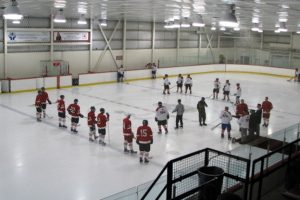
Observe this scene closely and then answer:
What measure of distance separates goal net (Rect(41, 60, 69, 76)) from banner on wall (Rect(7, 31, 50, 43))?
160 cm

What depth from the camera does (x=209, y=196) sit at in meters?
5.47

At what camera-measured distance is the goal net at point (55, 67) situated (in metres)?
26.8

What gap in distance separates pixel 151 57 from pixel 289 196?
2869 cm

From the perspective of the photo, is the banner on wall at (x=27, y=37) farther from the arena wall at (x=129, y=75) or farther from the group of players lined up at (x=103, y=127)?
the group of players lined up at (x=103, y=127)

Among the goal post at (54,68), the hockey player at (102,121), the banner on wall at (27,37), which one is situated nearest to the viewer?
the hockey player at (102,121)

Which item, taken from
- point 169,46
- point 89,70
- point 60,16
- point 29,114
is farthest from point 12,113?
point 169,46

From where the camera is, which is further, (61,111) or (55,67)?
(55,67)

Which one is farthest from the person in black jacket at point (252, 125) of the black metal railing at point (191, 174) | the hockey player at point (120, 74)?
the hockey player at point (120, 74)

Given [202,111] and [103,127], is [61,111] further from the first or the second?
[202,111]

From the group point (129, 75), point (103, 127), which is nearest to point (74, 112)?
point (103, 127)

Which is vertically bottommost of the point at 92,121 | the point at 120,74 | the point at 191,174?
the point at 92,121

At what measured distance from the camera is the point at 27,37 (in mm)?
25562

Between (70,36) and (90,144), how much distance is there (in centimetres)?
1641

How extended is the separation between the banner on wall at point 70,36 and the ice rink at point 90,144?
4.64 m
